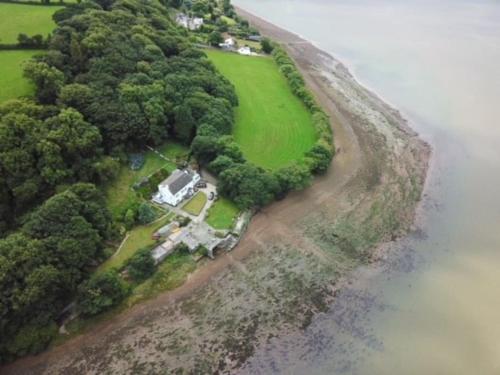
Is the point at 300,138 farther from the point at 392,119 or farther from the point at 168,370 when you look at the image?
the point at 168,370

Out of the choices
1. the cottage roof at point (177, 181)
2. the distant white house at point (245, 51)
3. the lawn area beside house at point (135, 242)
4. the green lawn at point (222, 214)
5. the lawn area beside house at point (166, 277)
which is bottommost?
the lawn area beside house at point (166, 277)

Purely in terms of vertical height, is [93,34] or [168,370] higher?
[93,34]

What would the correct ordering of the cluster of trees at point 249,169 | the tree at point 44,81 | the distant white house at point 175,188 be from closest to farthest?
1. the distant white house at point 175,188
2. the cluster of trees at point 249,169
3. the tree at point 44,81

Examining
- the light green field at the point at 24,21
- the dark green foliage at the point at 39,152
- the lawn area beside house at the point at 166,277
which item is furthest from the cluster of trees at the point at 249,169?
the light green field at the point at 24,21

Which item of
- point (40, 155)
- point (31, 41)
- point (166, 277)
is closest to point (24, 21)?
point (31, 41)

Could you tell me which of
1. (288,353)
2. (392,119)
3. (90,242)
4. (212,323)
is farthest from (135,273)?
(392,119)

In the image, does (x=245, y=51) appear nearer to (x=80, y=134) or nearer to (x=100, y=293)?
(x=80, y=134)

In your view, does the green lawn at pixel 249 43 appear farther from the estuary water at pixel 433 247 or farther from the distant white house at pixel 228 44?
the estuary water at pixel 433 247
